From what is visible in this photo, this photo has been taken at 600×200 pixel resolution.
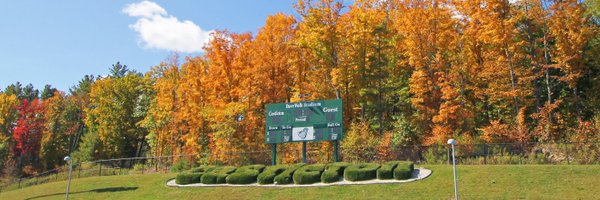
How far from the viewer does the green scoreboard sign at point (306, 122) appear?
89.2 ft

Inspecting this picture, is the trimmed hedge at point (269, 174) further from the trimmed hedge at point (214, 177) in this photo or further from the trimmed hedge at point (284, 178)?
the trimmed hedge at point (214, 177)

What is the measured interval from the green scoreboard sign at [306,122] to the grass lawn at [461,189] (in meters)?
4.25

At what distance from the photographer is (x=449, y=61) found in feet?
120

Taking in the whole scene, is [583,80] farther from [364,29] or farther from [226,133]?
[226,133]

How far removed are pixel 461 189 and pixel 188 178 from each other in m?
15.0

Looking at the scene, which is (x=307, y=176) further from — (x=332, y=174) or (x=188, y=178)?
(x=188, y=178)

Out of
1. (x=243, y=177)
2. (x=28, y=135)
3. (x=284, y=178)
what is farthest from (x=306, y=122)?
(x=28, y=135)

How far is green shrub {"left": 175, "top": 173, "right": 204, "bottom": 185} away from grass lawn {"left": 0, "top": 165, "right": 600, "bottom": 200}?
85cm

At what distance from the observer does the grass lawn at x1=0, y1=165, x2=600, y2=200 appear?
1920cm

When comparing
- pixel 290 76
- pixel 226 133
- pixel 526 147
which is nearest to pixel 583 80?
pixel 526 147

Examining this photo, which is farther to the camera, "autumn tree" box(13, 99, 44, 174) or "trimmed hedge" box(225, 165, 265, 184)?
"autumn tree" box(13, 99, 44, 174)

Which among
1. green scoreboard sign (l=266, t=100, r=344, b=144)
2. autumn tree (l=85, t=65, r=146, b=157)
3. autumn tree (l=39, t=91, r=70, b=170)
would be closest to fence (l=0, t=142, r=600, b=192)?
green scoreboard sign (l=266, t=100, r=344, b=144)

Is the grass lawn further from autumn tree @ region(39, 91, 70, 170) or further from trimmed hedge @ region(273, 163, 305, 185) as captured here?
autumn tree @ region(39, 91, 70, 170)

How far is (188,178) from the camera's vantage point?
27.5 meters
